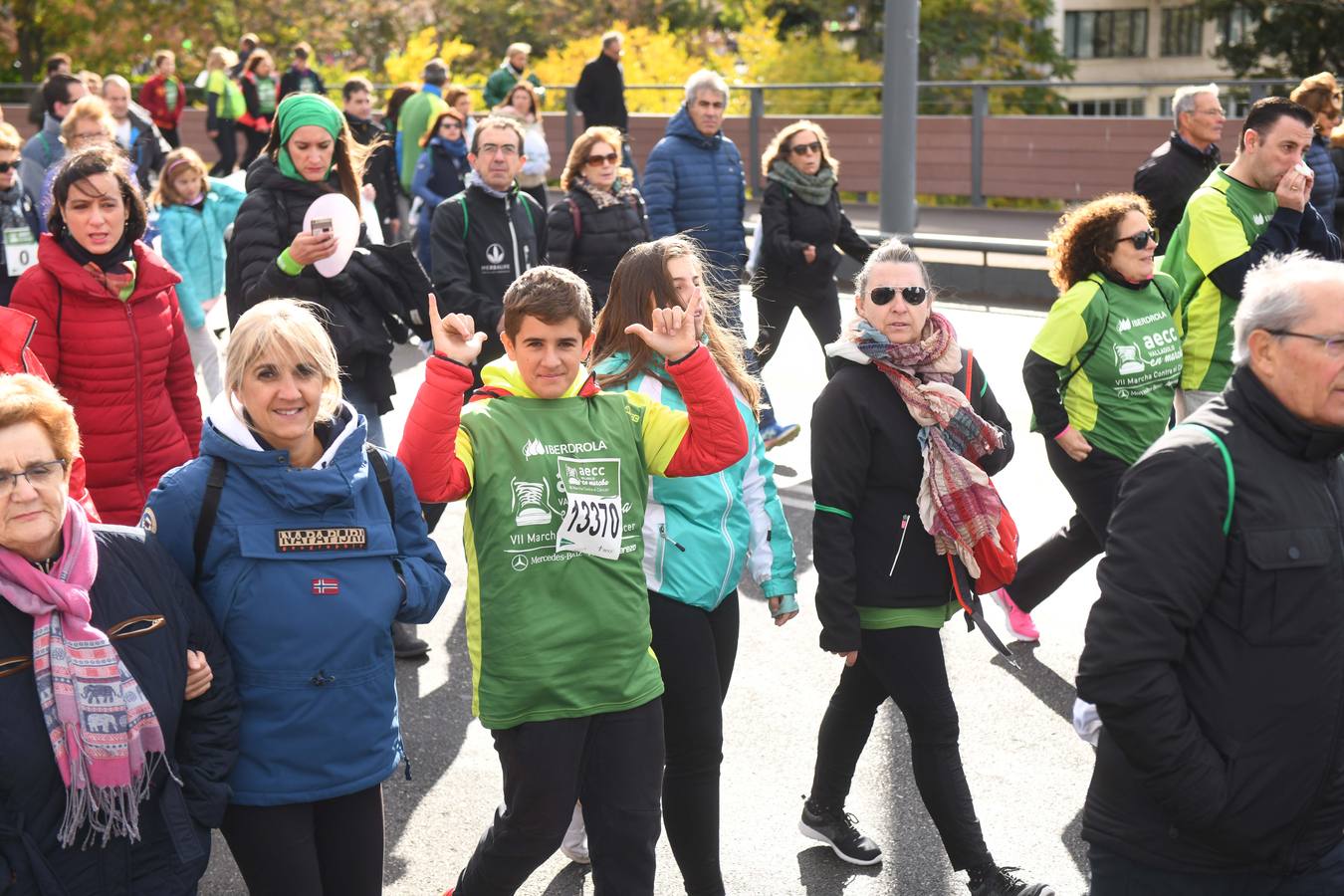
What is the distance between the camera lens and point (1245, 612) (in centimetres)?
311

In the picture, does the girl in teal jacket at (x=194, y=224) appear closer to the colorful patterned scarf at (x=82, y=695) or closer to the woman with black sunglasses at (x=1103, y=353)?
the woman with black sunglasses at (x=1103, y=353)

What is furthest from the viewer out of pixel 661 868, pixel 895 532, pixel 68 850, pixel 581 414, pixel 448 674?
pixel 448 674

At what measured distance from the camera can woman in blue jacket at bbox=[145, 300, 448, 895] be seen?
3568 mm

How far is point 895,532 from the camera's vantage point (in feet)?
15.2

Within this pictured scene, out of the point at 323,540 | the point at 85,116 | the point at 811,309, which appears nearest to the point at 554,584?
the point at 323,540

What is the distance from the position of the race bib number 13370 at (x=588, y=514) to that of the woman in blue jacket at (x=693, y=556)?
1.29ft

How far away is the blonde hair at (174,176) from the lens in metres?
9.25

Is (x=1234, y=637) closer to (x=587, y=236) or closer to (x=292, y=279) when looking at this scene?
(x=292, y=279)

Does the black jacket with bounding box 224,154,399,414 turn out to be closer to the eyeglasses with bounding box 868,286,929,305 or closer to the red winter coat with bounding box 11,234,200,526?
the red winter coat with bounding box 11,234,200,526

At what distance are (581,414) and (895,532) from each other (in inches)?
42.6

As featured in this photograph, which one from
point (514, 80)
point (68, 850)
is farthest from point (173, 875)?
point (514, 80)

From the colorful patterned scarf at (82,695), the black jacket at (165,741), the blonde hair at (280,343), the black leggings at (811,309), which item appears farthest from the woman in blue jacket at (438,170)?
the colorful patterned scarf at (82,695)

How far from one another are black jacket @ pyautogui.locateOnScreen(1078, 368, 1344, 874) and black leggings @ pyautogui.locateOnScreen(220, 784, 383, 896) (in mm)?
1670

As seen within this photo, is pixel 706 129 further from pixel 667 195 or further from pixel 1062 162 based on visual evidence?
pixel 1062 162
